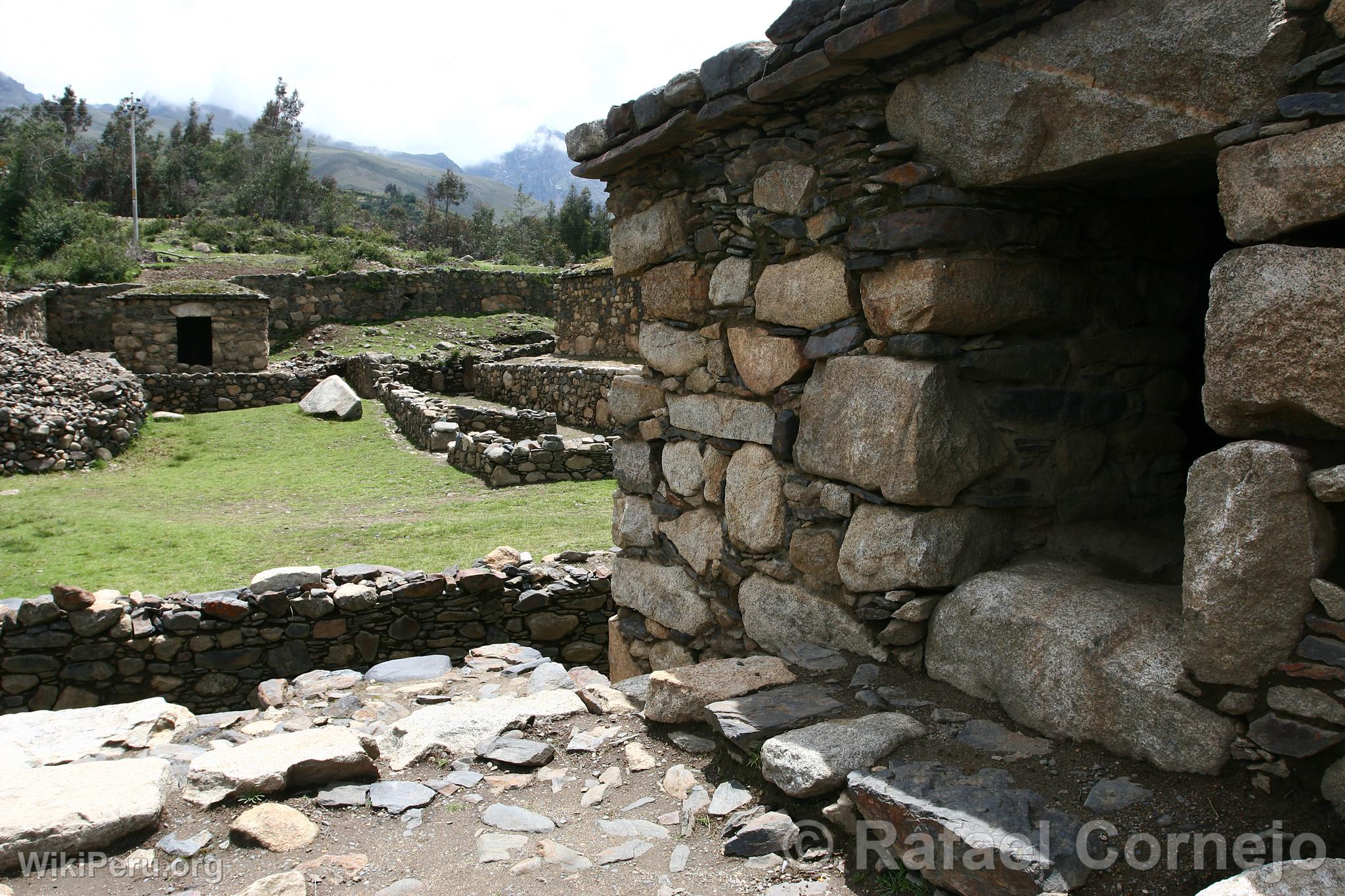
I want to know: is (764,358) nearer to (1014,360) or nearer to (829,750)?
(1014,360)

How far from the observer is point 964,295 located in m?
3.27

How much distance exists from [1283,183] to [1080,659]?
143cm

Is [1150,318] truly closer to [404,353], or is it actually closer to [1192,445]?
[1192,445]

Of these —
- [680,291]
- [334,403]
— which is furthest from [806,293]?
[334,403]

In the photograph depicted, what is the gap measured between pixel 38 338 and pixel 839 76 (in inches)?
945

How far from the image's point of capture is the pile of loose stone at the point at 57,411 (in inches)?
515

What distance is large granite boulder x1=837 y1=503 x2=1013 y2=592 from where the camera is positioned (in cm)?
331

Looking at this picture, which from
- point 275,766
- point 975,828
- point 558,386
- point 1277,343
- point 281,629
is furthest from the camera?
point 558,386

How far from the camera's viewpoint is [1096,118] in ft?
9.06

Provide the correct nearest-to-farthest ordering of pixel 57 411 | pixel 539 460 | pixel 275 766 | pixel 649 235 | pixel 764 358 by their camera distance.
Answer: pixel 275 766 → pixel 764 358 → pixel 649 235 → pixel 539 460 → pixel 57 411

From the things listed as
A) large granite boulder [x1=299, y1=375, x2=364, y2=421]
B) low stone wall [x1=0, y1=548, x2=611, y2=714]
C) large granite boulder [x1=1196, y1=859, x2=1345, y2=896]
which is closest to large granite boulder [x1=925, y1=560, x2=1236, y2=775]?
large granite boulder [x1=1196, y1=859, x2=1345, y2=896]

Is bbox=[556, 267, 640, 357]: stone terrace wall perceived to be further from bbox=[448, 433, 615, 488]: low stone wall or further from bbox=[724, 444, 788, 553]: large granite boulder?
bbox=[724, 444, 788, 553]: large granite boulder

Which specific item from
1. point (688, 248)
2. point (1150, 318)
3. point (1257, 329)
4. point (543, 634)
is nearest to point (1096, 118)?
point (1257, 329)

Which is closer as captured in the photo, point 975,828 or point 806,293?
point 975,828
